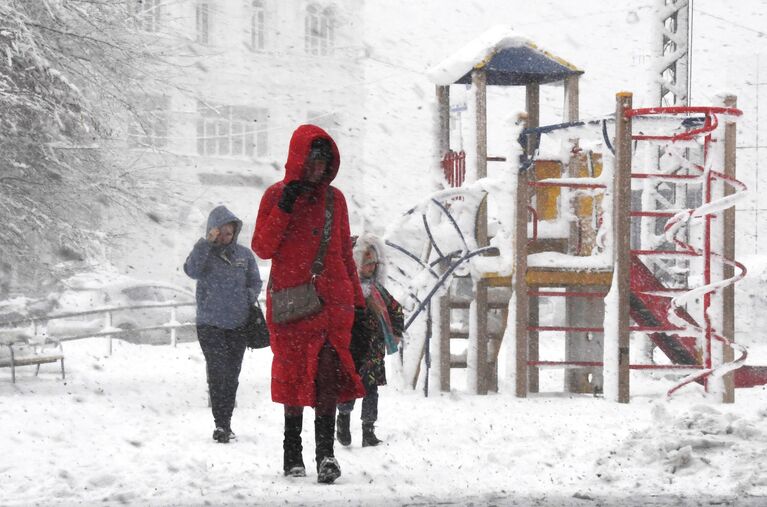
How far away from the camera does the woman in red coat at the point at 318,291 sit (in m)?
6.23

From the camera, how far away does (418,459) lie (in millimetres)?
7406

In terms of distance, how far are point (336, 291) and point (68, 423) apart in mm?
4400

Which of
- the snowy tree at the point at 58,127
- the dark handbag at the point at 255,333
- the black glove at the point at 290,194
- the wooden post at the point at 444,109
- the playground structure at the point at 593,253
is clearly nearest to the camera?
the black glove at the point at 290,194

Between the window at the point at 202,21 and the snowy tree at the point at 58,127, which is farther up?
the window at the point at 202,21

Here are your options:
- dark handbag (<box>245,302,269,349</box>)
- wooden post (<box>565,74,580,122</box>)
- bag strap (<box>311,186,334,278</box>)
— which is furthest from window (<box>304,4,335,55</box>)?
bag strap (<box>311,186,334,278</box>)

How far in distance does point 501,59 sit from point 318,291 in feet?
22.6

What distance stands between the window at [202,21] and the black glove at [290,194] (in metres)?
37.2

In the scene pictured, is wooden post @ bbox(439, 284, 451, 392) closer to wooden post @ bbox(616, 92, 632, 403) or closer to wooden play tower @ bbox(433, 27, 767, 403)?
wooden play tower @ bbox(433, 27, 767, 403)

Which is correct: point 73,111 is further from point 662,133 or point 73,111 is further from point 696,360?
point 696,360

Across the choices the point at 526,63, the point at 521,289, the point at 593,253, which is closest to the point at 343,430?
the point at 521,289

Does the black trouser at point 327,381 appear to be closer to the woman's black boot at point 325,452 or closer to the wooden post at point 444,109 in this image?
the woman's black boot at point 325,452

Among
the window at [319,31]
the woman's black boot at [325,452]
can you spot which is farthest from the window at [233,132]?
the woman's black boot at [325,452]

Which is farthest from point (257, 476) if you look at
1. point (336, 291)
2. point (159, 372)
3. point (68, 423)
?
point (159, 372)

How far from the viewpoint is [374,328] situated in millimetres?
7211
